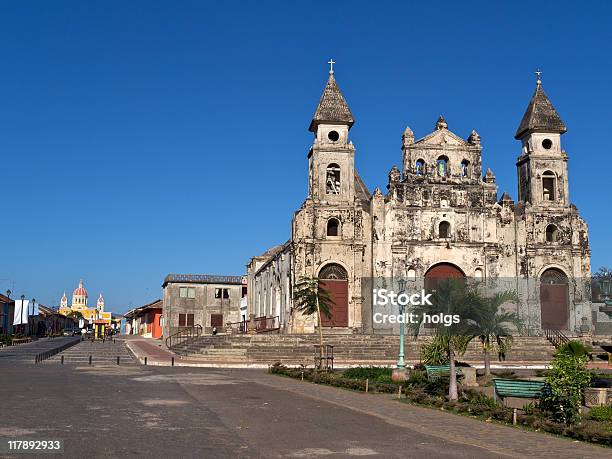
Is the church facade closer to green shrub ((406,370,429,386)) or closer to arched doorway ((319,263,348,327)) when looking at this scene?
arched doorway ((319,263,348,327))

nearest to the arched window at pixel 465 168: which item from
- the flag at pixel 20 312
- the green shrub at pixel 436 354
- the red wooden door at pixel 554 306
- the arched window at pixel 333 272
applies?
the red wooden door at pixel 554 306

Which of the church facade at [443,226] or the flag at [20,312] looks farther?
the flag at [20,312]

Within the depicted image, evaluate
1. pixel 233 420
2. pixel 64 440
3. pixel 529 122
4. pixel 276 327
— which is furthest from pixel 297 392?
pixel 529 122

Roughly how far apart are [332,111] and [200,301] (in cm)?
3477

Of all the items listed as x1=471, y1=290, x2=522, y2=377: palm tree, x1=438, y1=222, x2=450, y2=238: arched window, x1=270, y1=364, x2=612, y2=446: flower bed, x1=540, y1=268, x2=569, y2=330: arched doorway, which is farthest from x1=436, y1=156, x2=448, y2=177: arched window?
x1=270, y1=364, x2=612, y2=446: flower bed

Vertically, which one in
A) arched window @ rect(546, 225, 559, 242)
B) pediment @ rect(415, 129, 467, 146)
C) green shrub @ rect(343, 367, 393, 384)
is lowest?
green shrub @ rect(343, 367, 393, 384)

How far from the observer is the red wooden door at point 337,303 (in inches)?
1710

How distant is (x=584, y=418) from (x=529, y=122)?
34895mm

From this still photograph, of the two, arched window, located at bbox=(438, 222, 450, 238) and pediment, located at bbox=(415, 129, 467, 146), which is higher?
pediment, located at bbox=(415, 129, 467, 146)

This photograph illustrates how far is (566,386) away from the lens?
47.3ft

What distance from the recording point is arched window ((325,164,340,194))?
149 ft

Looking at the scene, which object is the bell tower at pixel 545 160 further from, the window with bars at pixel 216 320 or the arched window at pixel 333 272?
the window with bars at pixel 216 320

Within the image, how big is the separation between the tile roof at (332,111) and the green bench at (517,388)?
3048 cm

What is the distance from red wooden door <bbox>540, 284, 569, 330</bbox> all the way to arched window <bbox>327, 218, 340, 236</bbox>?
14346mm
